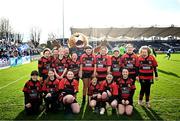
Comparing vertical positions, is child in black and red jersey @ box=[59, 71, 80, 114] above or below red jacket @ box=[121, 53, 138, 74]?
below

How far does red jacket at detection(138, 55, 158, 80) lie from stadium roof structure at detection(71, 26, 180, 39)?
5478cm

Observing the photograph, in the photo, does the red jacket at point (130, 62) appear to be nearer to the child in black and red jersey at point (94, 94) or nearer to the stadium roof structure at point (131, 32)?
the child in black and red jersey at point (94, 94)

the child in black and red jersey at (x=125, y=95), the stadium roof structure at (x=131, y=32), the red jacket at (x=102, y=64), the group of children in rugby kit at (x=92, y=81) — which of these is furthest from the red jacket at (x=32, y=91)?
the stadium roof structure at (x=131, y=32)

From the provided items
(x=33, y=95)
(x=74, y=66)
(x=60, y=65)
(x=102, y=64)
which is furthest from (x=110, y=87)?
(x=33, y=95)

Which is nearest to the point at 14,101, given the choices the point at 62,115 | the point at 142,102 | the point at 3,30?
the point at 62,115

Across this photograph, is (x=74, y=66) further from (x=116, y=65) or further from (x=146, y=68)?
(x=146, y=68)

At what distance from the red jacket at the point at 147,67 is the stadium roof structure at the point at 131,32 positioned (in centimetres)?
5478

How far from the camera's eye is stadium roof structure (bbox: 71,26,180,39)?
210 ft

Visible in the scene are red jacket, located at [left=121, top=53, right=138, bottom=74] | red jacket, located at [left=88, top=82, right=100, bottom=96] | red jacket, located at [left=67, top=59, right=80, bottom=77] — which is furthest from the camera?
red jacket, located at [left=67, top=59, right=80, bottom=77]

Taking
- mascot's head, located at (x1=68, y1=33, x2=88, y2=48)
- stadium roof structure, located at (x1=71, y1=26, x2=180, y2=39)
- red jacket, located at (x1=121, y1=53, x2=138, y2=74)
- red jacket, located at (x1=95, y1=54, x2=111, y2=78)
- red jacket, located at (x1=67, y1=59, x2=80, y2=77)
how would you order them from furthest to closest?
1. stadium roof structure, located at (x1=71, y1=26, x2=180, y2=39)
2. mascot's head, located at (x1=68, y1=33, x2=88, y2=48)
3. red jacket, located at (x1=67, y1=59, x2=80, y2=77)
4. red jacket, located at (x1=95, y1=54, x2=111, y2=78)
5. red jacket, located at (x1=121, y1=53, x2=138, y2=74)

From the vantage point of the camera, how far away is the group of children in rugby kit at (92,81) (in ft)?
24.8

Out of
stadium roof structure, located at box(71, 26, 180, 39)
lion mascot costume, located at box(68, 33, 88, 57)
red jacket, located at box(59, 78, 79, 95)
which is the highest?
stadium roof structure, located at box(71, 26, 180, 39)

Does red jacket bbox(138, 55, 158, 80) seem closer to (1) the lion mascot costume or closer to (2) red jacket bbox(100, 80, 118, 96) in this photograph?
(2) red jacket bbox(100, 80, 118, 96)

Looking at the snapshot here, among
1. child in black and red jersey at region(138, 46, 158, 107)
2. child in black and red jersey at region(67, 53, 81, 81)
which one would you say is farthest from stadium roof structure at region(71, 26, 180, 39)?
child in black and red jersey at region(138, 46, 158, 107)
